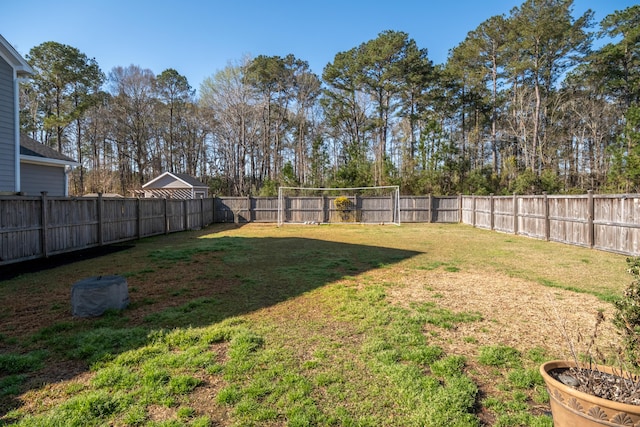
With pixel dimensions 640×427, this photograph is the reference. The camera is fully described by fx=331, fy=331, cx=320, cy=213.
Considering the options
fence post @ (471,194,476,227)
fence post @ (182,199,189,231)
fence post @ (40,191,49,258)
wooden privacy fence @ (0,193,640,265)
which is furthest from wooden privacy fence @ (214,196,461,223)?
fence post @ (40,191,49,258)

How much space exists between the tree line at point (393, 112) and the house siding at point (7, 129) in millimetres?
13910

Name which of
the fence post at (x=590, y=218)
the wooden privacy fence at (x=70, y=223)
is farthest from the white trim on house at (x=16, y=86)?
the fence post at (x=590, y=218)

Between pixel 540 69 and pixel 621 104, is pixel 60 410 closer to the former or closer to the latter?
pixel 540 69

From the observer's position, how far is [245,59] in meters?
25.1

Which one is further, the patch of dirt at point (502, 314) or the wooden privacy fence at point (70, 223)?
the wooden privacy fence at point (70, 223)

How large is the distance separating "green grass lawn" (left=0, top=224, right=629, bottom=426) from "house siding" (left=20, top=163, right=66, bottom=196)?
Result: 6988 mm

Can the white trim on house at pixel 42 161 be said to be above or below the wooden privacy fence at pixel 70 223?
above

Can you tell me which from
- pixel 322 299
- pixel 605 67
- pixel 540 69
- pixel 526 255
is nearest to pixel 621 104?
pixel 605 67

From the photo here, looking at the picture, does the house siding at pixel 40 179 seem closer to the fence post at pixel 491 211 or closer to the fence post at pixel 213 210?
the fence post at pixel 213 210

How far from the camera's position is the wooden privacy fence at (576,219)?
7391 millimetres

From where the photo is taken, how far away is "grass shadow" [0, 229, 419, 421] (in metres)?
2.86

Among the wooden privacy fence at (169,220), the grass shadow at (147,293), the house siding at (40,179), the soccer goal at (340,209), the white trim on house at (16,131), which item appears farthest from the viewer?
the soccer goal at (340,209)

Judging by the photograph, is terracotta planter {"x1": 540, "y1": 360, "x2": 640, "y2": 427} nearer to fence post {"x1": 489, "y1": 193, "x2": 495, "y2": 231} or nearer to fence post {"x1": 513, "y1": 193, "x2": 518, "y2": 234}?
fence post {"x1": 513, "y1": 193, "x2": 518, "y2": 234}

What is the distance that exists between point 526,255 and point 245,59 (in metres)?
23.9
